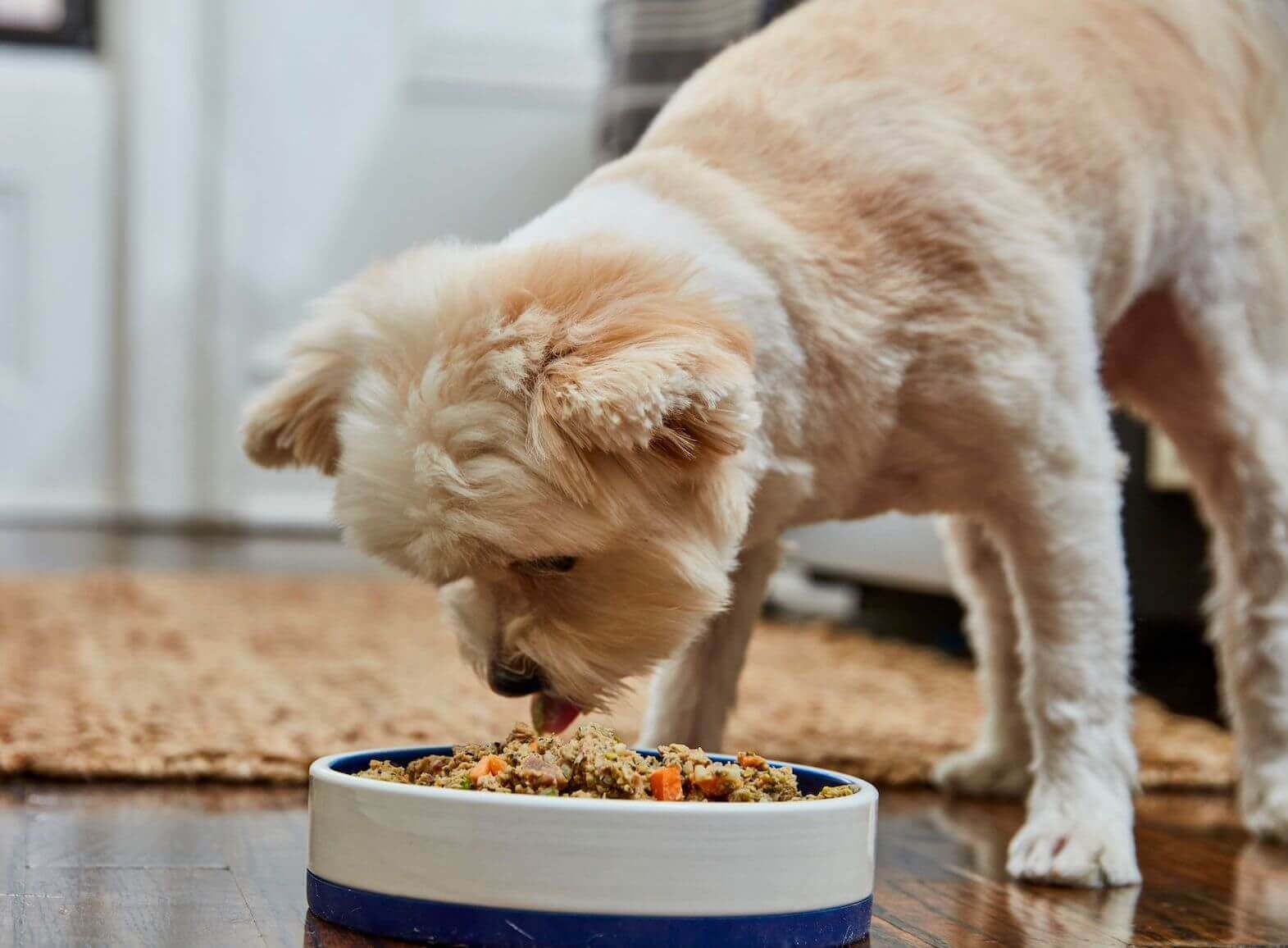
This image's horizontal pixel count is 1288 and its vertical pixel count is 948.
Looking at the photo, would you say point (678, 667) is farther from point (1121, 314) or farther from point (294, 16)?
point (294, 16)

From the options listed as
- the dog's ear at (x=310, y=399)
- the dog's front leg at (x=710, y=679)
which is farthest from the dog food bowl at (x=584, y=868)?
the dog's front leg at (x=710, y=679)

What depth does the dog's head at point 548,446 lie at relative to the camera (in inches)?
51.4

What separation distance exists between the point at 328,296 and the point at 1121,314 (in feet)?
3.16

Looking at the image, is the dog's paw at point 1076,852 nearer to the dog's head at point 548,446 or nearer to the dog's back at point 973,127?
the dog's head at point 548,446

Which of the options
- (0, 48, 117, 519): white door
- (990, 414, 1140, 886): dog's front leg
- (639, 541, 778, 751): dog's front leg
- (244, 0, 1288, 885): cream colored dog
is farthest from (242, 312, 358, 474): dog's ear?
(0, 48, 117, 519): white door

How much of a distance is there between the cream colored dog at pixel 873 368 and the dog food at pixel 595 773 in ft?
0.54

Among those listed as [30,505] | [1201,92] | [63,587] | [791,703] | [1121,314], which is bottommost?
[30,505]

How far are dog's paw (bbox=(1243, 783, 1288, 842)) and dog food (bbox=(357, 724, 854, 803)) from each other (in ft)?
2.68

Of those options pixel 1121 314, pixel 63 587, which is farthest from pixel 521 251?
pixel 63 587

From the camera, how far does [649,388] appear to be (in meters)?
1.25

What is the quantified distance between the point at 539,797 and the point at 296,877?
1.31 ft

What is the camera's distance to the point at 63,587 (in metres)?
3.72

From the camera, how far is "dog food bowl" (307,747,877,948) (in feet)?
3.64

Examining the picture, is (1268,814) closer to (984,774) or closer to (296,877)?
(984,774)
